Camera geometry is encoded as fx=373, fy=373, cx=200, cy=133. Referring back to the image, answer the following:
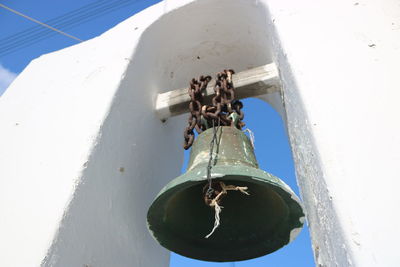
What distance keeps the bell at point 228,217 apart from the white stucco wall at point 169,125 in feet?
0.37

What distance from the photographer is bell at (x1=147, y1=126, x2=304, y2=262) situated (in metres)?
1.06

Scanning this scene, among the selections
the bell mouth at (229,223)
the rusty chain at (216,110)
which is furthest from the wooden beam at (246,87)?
the bell mouth at (229,223)

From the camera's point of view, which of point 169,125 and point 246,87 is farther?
point 169,125

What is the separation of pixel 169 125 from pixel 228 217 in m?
0.67

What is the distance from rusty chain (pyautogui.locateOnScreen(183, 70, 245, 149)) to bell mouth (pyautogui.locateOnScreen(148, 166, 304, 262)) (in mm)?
197

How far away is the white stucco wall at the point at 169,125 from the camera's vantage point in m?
0.80

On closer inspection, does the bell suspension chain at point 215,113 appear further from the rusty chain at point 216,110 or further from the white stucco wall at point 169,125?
the white stucco wall at point 169,125

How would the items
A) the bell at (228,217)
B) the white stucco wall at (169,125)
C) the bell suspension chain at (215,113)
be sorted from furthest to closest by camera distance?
the bell suspension chain at (215,113) < the bell at (228,217) < the white stucco wall at (169,125)

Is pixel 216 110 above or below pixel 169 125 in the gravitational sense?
below

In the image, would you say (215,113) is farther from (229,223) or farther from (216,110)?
(229,223)

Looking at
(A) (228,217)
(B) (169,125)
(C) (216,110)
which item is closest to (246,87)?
(C) (216,110)

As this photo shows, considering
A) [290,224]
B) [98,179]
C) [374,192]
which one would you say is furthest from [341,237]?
[98,179]

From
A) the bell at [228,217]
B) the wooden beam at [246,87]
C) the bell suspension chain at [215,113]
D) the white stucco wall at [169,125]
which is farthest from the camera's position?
the wooden beam at [246,87]

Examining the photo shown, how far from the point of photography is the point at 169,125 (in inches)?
67.4
